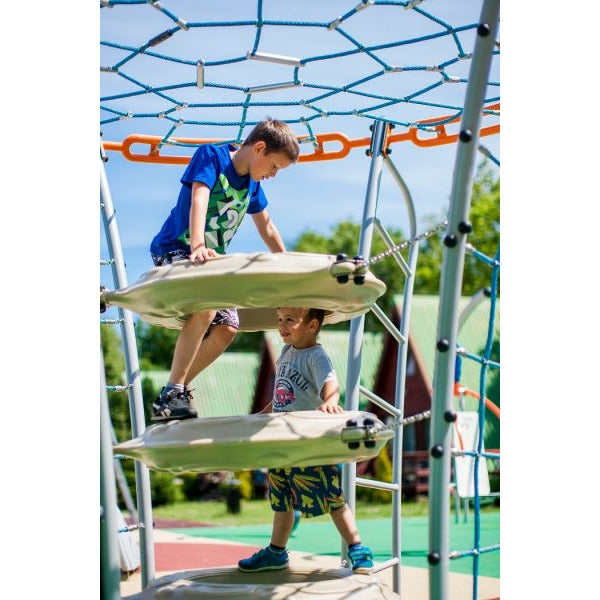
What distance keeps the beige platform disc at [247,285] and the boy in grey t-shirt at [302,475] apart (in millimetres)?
427

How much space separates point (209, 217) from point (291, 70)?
4.43 ft

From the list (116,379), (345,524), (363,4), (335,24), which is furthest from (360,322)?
(116,379)

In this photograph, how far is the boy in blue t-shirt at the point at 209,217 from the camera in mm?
3367

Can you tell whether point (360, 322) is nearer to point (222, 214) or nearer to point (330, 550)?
point (222, 214)

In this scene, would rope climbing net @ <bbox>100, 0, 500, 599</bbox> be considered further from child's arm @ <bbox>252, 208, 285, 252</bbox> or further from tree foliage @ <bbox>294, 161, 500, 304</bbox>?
tree foliage @ <bbox>294, 161, 500, 304</bbox>

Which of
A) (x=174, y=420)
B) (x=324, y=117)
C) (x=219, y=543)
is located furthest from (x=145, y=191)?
(x=174, y=420)

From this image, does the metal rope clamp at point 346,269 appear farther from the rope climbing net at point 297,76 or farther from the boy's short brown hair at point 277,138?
the boy's short brown hair at point 277,138

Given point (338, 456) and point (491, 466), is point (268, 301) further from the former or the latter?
point (491, 466)

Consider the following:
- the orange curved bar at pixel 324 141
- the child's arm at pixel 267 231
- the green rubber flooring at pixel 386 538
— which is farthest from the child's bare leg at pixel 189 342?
the green rubber flooring at pixel 386 538

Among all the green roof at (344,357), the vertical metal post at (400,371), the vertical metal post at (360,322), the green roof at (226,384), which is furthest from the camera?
the green roof at (226,384)

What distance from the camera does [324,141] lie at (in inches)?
213

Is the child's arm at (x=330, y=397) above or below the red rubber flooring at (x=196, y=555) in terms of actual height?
above

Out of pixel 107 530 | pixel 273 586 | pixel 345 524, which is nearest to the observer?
pixel 107 530

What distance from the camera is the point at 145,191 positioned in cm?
2559
